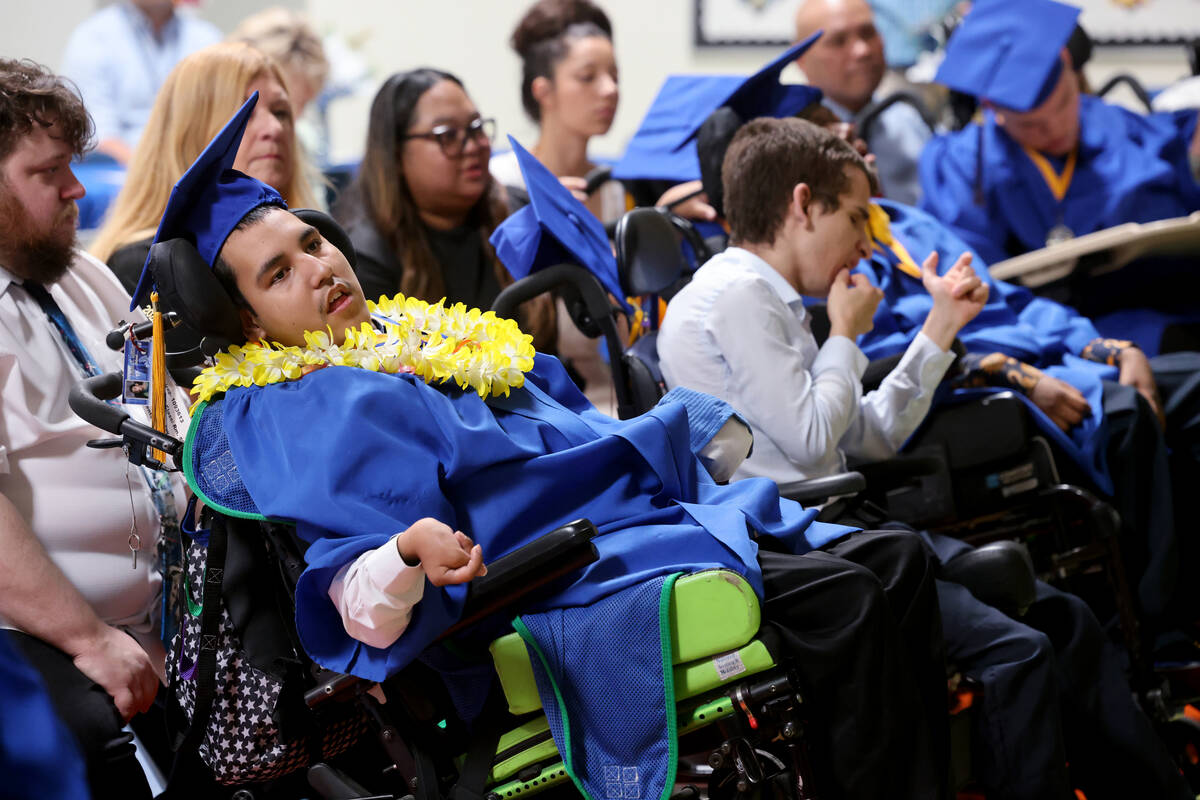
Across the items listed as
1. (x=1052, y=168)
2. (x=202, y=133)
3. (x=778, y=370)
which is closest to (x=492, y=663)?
(x=778, y=370)

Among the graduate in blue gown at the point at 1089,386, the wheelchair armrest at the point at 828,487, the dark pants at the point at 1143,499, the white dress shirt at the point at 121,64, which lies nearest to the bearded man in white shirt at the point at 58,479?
the wheelchair armrest at the point at 828,487

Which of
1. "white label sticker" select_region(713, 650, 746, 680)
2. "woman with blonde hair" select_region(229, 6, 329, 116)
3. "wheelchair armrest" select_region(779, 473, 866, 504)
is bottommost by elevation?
"white label sticker" select_region(713, 650, 746, 680)

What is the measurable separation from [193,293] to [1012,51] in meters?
2.79

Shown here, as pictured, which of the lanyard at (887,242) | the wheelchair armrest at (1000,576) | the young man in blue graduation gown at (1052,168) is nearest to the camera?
the wheelchair armrest at (1000,576)

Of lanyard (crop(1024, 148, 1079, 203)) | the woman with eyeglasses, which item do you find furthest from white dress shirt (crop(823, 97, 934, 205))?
the woman with eyeglasses

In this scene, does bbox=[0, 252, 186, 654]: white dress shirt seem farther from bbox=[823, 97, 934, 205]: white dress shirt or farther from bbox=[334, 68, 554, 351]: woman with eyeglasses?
bbox=[823, 97, 934, 205]: white dress shirt

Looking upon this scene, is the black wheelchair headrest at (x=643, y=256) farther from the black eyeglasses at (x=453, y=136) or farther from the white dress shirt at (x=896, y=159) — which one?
the white dress shirt at (x=896, y=159)

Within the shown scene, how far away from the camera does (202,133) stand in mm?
2832

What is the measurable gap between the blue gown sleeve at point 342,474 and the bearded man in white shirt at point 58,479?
37 cm

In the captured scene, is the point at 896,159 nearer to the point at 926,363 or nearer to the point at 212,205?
the point at 926,363

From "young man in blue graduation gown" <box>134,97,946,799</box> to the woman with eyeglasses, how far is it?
3.96 ft

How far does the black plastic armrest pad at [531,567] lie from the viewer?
1.56m

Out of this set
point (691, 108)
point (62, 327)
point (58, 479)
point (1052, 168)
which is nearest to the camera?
point (58, 479)

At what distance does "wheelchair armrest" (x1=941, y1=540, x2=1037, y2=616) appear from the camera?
216 cm
